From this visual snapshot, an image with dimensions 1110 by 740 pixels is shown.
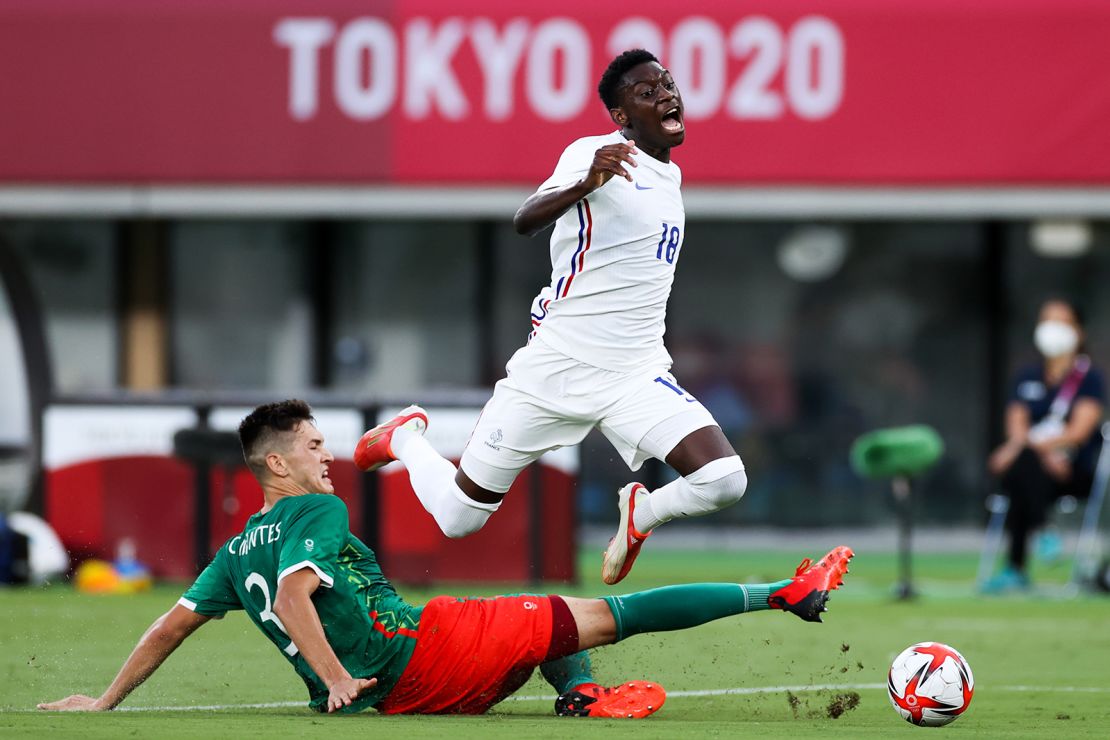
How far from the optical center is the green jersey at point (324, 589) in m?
6.27

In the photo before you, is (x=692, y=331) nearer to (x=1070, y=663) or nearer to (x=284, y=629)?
(x=1070, y=663)

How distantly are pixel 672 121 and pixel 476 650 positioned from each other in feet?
7.06

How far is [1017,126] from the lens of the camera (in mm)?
15172

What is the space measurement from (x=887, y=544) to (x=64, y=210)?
25.1 ft

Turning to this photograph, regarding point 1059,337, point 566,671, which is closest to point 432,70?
point 1059,337

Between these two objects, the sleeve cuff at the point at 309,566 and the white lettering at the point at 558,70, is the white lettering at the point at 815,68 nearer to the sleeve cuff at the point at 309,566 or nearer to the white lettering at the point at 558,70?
the white lettering at the point at 558,70

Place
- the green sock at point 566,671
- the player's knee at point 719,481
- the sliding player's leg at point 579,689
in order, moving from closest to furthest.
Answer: the sliding player's leg at point 579,689 < the green sock at point 566,671 < the player's knee at point 719,481

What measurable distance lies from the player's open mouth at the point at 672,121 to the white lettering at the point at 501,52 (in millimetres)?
8289

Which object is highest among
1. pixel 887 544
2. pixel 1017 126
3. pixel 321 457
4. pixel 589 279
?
pixel 1017 126

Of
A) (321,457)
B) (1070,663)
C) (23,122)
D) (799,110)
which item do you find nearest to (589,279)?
(321,457)

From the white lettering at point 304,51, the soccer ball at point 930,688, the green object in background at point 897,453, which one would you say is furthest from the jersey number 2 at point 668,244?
the white lettering at point 304,51

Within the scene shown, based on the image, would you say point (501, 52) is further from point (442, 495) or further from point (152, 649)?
point (152, 649)

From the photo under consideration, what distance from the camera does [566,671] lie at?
6.89m

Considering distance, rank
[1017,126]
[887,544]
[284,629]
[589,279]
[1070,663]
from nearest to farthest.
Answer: [284,629], [589,279], [1070,663], [1017,126], [887,544]
